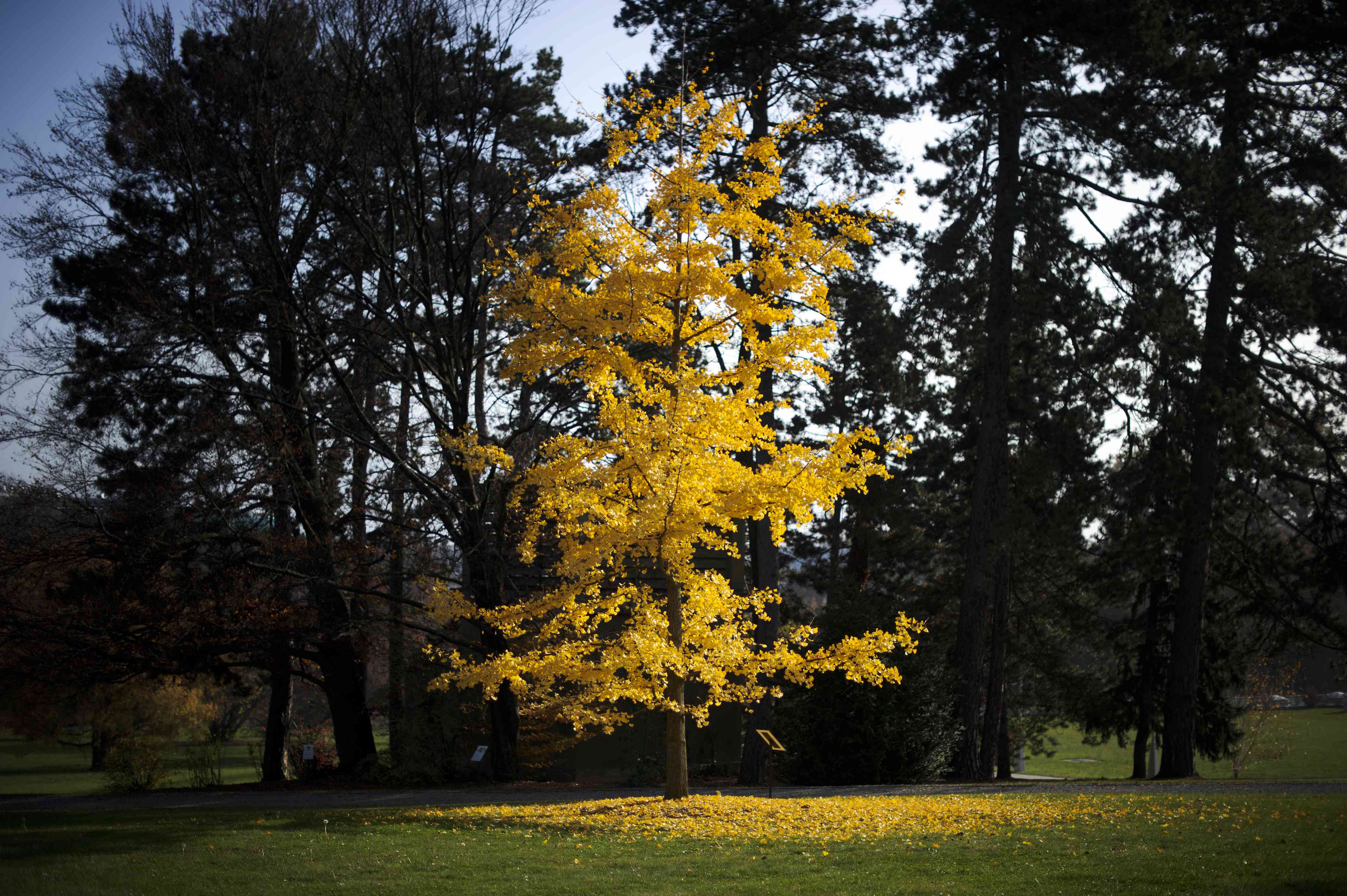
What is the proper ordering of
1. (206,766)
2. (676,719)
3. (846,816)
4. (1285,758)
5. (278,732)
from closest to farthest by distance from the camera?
(846,816)
(676,719)
(206,766)
(278,732)
(1285,758)

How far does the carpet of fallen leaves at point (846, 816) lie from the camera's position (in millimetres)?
8953

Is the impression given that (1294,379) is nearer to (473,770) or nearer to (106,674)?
(473,770)

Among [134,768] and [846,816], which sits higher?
[846,816]

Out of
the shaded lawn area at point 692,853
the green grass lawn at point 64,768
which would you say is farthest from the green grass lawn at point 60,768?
the shaded lawn area at point 692,853

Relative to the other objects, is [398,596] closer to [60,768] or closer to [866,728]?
[866,728]

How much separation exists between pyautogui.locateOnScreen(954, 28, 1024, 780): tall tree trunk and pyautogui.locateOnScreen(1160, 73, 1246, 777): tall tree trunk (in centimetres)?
284

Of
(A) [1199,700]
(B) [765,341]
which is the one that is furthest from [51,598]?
(A) [1199,700]

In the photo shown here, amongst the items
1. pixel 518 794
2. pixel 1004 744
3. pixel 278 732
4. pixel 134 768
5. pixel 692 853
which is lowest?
pixel 1004 744

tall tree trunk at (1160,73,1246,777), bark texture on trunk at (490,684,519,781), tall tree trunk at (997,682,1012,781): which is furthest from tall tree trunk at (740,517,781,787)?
tall tree trunk at (997,682,1012,781)

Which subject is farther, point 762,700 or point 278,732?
point 278,732

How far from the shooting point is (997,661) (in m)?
19.2

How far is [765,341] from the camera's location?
10984 mm

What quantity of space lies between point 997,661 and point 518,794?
10109 mm

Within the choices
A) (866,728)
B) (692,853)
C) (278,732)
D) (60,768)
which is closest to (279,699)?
(278,732)
